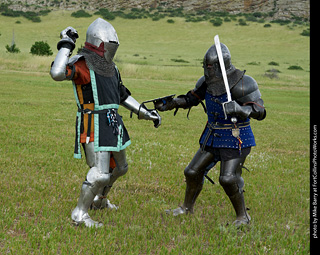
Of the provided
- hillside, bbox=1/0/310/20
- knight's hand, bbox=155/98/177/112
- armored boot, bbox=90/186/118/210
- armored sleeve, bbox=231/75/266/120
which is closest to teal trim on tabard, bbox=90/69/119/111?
knight's hand, bbox=155/98/177/112

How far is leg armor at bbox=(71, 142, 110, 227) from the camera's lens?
516cm

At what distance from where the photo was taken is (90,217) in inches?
215

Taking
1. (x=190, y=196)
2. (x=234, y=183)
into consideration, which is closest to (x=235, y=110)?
(x=234, y=183)

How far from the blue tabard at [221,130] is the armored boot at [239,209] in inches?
27.2

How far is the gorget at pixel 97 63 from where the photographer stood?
17.0 feet

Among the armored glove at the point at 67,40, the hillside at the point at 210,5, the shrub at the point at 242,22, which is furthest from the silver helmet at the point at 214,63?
the hillside at the point at 210,5

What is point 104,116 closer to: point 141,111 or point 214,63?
→ point 141,111

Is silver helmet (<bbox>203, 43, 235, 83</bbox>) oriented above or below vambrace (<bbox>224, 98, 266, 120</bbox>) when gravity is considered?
above

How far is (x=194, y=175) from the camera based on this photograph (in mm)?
5789

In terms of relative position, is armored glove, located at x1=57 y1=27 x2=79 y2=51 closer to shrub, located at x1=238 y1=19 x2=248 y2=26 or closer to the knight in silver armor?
the knight in silver armor

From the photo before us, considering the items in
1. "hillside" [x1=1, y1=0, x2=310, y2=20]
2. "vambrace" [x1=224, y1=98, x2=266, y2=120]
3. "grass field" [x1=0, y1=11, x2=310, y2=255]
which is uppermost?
"vambrace" [x1=224, y1=98, x2=266, y2=120]

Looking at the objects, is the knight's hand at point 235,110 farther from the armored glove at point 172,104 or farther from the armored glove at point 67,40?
the armored glove at point 67,40

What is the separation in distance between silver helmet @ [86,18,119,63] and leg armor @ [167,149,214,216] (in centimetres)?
192

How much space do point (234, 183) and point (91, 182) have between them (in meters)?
1.90
